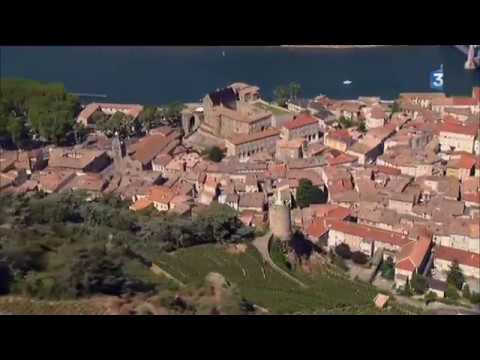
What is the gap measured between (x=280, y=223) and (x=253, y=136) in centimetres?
255

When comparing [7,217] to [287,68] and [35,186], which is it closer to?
[35,186]

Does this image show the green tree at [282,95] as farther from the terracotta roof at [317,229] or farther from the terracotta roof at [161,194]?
the terracotta roof at [317,229]

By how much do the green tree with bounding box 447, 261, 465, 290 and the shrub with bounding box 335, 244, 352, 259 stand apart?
31.4 inches

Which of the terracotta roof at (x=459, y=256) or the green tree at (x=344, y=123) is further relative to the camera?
the green tree at (x=344, y=123)

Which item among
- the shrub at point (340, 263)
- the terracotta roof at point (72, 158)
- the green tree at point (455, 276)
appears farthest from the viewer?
the terracotta roof at point (72, 158)

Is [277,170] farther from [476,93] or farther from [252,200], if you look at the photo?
[476,93]

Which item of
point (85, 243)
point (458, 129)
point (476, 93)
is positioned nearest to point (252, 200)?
point (458, 129)

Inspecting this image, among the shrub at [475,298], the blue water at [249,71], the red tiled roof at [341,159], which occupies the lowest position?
the shrub at [475,298]

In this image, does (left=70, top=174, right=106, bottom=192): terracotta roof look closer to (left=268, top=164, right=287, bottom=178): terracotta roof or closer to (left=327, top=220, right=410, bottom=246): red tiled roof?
(left=268, top=164, right=287, bottom=178): terracotta roof

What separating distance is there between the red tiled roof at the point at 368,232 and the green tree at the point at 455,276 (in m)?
0.43

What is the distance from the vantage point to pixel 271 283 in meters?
4.34

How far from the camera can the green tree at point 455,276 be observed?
488 centimetres

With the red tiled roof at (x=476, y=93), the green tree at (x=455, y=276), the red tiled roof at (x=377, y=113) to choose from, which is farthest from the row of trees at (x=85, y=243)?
the red tiled roof at (x=476, y=93)
